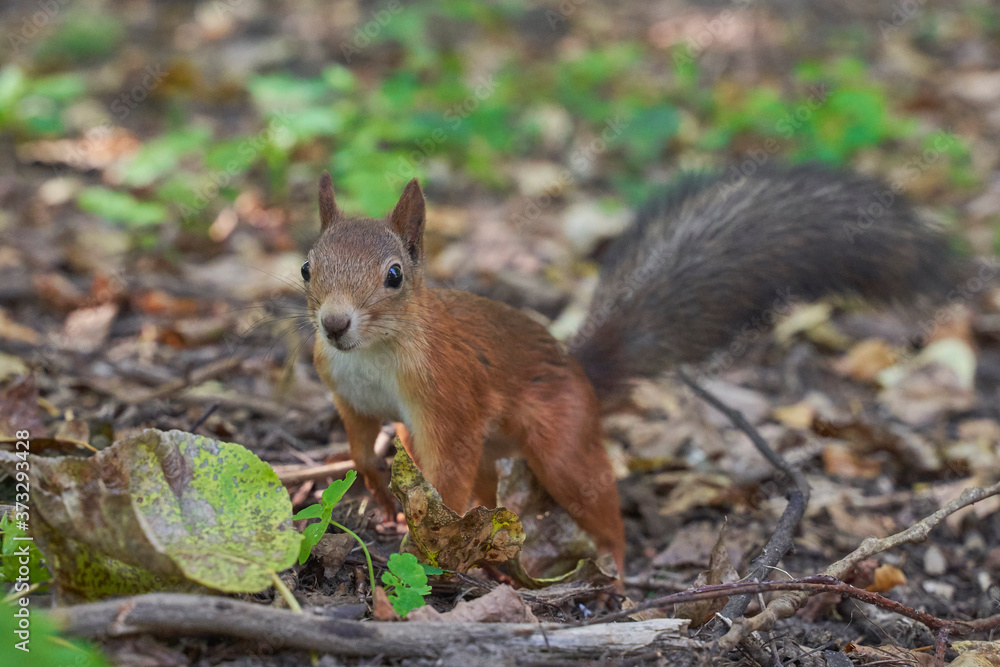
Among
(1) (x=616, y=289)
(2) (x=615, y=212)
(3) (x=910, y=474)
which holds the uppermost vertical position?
(1) (x=616, y=289)

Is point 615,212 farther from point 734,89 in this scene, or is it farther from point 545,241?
point 734,89

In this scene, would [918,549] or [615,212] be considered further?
[615,212]

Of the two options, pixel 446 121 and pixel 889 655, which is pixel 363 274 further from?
pixel 446 121

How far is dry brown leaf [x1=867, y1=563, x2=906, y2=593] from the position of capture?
2.59m

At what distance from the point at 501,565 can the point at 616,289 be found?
1266 mm

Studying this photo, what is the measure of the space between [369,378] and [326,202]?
53 centimetres

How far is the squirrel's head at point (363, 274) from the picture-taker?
2086 millimetres

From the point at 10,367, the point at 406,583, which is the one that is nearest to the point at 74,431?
the point at 10,367

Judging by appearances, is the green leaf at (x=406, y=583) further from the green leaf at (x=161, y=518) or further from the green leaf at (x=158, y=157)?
the green leaf at (x=158, y=157)

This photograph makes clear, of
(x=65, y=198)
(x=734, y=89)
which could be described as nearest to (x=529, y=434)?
(x=65, y=198)

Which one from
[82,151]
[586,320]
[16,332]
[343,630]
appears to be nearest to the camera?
[343,630]

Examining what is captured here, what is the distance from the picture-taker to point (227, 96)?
6605 mm

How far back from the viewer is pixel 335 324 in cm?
202

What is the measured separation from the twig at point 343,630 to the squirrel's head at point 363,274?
0.72 meters
